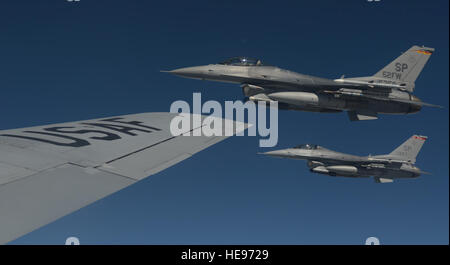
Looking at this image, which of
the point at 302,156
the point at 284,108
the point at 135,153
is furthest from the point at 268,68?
the point at 135,153

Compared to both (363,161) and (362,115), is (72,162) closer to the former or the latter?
(362,115)

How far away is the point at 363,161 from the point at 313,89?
13.1 metres

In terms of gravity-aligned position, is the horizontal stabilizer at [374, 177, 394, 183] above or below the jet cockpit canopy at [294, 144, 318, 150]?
below

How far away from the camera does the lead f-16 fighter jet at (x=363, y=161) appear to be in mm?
27161

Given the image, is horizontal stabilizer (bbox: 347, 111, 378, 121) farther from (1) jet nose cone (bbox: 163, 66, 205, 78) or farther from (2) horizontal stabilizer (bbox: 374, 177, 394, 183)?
(2) horizontal stabilizer (bbox: 374, 177, 394, 183)

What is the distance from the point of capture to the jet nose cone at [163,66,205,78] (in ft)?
55.7

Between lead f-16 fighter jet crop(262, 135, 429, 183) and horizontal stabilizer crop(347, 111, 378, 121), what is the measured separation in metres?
7.74

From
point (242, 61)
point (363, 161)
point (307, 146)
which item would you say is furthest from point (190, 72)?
point (363, 161)

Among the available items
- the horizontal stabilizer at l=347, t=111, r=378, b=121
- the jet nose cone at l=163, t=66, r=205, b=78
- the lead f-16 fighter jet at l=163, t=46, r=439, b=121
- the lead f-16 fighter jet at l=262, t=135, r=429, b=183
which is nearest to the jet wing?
the jet nose cone at l=163, t=66, r=205, b=78

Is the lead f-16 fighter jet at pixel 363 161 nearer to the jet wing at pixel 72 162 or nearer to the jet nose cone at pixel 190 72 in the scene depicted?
the jet nose cone at pixel 190 72

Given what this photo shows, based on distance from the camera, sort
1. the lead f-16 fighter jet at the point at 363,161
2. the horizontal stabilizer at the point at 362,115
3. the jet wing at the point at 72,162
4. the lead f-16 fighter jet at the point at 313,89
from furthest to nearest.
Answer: the lead f-16 fighter jet at the point at 363,161
the horizontal stabilizer at the point at 362,115
the lead f-16 fighter jet at the point at 313,89
the jet wing at the point at 72,162

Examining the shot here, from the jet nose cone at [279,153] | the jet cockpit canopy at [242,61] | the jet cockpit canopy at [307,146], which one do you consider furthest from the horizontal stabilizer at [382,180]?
the jet cockpit canopy at [242,61]

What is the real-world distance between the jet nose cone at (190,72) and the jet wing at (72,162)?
36.1 feet

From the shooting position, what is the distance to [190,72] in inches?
672
